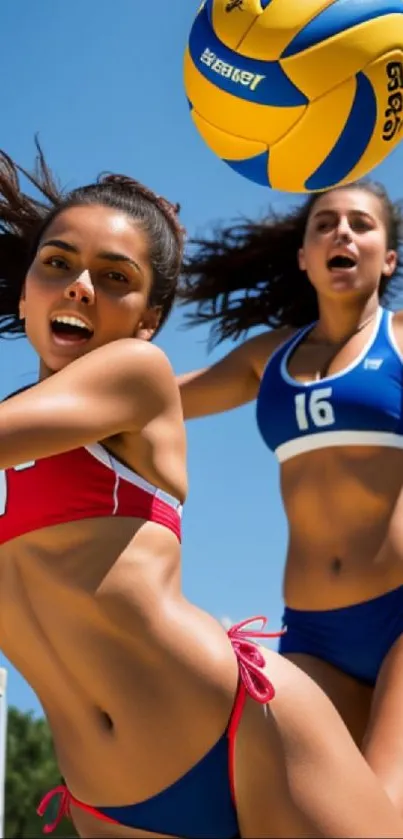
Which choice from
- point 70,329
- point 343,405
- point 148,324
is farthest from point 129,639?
point 343,405

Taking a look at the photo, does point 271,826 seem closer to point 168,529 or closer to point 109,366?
point 168,529

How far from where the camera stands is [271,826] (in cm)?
277

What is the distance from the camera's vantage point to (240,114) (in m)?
5.09

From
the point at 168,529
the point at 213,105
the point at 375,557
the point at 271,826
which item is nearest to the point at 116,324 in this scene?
the point at 168,529

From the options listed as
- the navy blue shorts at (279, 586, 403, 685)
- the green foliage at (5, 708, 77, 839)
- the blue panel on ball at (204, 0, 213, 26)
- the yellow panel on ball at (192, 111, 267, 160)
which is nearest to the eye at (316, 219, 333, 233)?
the yellow panel on ball at (192, 111, 267, 160)

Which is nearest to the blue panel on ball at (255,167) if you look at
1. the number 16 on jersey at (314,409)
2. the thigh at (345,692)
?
the number 16 on jersey at (314,409)

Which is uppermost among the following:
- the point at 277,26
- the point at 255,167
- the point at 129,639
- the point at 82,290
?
the point at 277,26

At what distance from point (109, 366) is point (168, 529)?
0.37 metres

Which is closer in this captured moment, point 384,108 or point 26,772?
point 384,108

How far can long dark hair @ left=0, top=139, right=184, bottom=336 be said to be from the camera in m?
3.46

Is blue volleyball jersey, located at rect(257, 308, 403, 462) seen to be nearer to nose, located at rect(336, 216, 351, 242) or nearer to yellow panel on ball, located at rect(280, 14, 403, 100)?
nose, located at rect(336, 216, 351, 242)

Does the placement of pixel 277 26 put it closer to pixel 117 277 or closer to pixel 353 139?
pixel 353 139

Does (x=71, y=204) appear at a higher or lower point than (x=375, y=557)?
higher

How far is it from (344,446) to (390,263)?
37.3 inches
